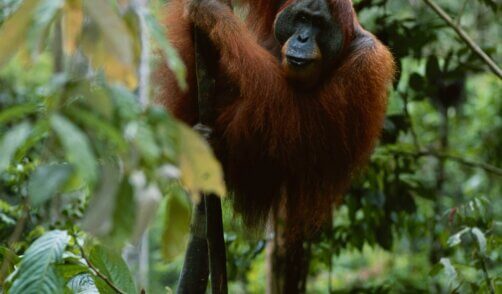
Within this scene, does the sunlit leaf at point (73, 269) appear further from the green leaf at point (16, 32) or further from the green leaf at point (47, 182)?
the green leaf at point (16, 32)

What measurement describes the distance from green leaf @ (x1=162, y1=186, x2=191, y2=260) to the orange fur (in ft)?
6.41

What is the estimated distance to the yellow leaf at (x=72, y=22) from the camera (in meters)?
1.33

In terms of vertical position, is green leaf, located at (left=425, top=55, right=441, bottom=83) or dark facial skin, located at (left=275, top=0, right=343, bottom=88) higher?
dark facial skin, located at (left=275, top=0, right=343, bottom=88)

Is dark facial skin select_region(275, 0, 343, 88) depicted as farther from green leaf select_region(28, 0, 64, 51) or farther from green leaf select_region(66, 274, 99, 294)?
green leaf select_region(28, 0, 64, 51)

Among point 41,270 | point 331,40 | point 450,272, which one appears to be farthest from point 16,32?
point 450,272

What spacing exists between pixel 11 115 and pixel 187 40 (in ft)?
8.09

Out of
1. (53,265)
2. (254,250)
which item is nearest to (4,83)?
(254,250)

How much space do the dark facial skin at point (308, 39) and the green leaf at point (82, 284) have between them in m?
1.47

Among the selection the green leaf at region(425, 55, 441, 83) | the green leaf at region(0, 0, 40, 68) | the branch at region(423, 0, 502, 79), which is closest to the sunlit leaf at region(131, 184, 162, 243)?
the green leaf at region(0, 0, 40, 68)

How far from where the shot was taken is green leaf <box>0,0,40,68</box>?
1.27 m

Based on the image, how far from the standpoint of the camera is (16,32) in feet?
4.21

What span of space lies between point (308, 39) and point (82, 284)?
64.9 inches

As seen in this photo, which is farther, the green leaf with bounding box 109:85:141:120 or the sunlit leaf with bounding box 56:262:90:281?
the sunlit leaf with bounding box 56:262:90:281

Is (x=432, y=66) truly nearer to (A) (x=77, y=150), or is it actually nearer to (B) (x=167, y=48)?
(B) (x=167, y=48)
